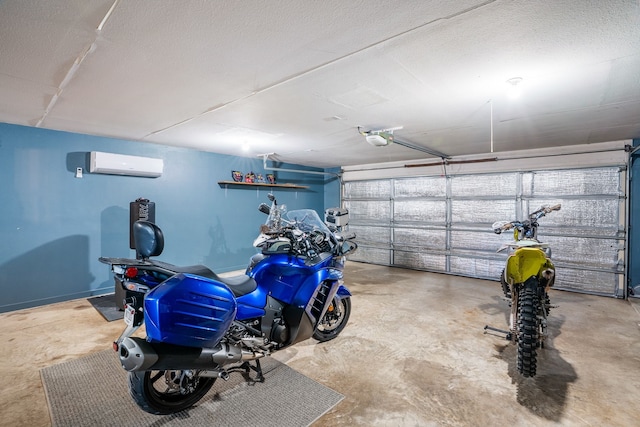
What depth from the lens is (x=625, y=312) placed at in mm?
3623

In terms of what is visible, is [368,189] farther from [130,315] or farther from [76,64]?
[130,315]

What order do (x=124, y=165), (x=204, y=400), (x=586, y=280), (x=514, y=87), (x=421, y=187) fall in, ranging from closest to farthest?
(x=204, y=400)
(x=514, y=87)
(x=124, y=165)
(x=586, y=280)
(x=421, y=187)

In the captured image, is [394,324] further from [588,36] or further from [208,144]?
[208,144]

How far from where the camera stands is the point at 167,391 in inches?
67.3

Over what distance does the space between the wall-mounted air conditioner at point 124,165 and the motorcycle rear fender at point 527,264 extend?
4670 millimetres

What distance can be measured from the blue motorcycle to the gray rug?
0.37 feet

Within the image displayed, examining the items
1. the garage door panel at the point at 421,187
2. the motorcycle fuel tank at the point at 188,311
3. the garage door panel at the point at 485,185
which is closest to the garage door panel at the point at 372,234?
the garage door panel at the point at 421,187

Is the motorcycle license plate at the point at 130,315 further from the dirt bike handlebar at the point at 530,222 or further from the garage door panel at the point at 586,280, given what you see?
the garage door panel at the point at 586,280

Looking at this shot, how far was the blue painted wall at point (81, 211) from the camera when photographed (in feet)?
11.6

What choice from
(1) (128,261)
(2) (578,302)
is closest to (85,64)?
(1) (128,261)

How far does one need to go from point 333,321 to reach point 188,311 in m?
1.75

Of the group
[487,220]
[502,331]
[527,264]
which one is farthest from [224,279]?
[487,220]

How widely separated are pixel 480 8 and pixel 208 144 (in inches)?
161

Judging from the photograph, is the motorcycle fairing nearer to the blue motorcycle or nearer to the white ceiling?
the blue motorcycle
